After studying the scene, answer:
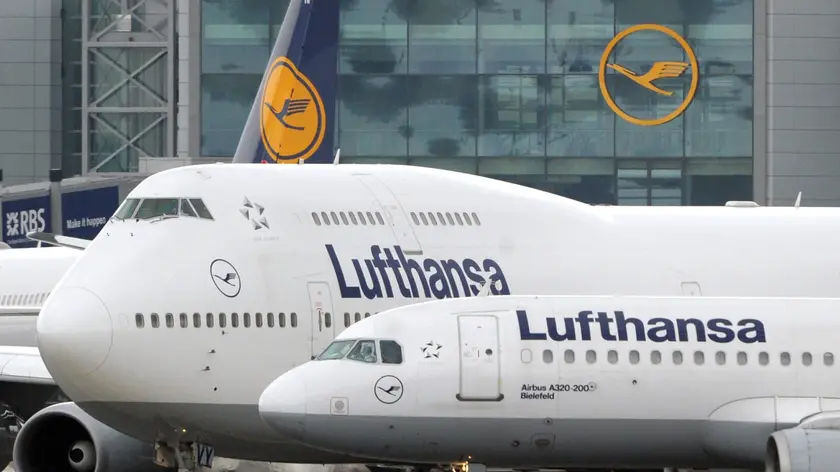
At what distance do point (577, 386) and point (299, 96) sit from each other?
18.6 metres

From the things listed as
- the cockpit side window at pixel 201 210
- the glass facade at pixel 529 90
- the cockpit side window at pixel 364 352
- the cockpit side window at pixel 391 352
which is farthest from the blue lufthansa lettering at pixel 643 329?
the glass facade at pixel 529 90

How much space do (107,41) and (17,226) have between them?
51.6 meters

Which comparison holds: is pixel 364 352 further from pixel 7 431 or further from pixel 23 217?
pixel 23 217

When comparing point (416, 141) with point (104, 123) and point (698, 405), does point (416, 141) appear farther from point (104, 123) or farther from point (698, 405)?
point (104, 123)

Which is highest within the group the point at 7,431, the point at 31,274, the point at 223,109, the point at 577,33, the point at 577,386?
the point at 577,33

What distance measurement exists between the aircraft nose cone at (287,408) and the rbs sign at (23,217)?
47889 millimetres

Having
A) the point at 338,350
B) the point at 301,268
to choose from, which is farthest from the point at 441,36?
the point at 338,350

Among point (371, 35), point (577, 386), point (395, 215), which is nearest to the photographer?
point (577, 386)

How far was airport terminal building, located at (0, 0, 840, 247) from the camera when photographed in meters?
56.9

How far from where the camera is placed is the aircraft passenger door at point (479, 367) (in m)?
21.9

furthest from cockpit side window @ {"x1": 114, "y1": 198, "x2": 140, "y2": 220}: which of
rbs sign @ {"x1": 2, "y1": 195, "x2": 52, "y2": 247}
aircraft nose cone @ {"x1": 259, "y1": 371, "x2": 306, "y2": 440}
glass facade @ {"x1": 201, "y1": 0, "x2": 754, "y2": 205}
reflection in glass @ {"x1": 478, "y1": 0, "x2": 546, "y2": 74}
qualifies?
rbs sign @ {"x1": 2, "y1": 195, "x2": 52, "y2": 247}

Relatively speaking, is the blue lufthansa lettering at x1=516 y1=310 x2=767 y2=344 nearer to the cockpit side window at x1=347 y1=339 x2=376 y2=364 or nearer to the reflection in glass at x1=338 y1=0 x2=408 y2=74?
the cockpit side window at x1=347 y1=339 x2=376 y2=364

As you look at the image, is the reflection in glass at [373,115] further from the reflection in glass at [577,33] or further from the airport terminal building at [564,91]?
the reflection in glass at [577,33]

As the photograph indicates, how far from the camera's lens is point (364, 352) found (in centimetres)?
2205
